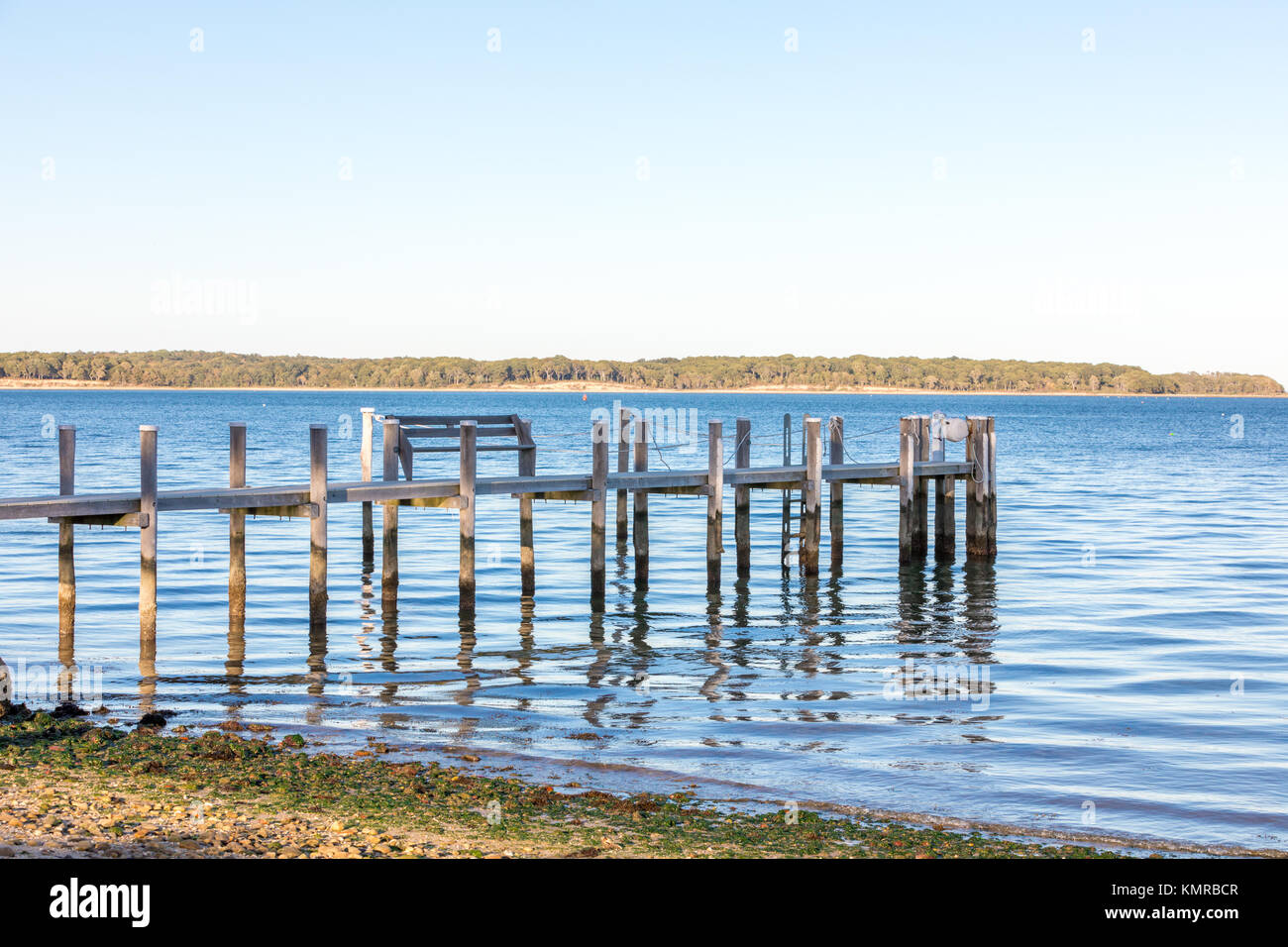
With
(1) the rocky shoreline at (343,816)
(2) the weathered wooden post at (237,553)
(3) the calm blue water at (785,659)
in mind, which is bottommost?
(3) the calm blue water at (785,659)

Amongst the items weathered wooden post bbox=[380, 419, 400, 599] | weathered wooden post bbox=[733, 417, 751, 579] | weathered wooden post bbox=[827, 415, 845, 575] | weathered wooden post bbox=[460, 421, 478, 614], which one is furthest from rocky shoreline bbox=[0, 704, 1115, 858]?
weathered wooden post bbox=[827, 415, 845, 575]

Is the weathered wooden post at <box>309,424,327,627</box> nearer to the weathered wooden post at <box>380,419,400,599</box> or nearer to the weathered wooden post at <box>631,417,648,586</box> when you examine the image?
the weathered wooden post at <box>380,419,400,599</box>

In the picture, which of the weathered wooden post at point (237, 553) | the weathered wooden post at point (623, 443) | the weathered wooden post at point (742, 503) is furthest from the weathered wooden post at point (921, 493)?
the weathered wooden post at point (237, 553)

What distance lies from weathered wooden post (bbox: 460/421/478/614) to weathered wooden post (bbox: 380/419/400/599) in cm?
119

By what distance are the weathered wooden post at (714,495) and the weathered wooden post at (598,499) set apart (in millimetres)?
1806

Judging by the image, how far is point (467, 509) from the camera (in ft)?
62.2

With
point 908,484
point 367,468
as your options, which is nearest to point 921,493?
point 908,484

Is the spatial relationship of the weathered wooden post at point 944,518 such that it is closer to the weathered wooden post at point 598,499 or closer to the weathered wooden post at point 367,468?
the weathered wooden post at point 598,499

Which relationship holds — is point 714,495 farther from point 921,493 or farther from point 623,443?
point 921,493

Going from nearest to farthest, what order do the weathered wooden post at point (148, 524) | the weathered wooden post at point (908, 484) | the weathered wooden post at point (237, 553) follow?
the weathered wooden post at point (148, 524)
the weathered wooden post at point (237, 553)
the weathered wooden post at point (908, 484)

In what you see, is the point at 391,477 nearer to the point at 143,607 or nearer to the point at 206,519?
the point at 143,607

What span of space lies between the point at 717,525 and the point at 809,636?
3.56m

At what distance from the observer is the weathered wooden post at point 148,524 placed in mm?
15578

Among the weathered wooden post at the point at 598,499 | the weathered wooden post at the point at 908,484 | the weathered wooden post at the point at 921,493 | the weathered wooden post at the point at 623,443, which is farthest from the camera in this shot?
the weathered wooden post at the point at 921,493
